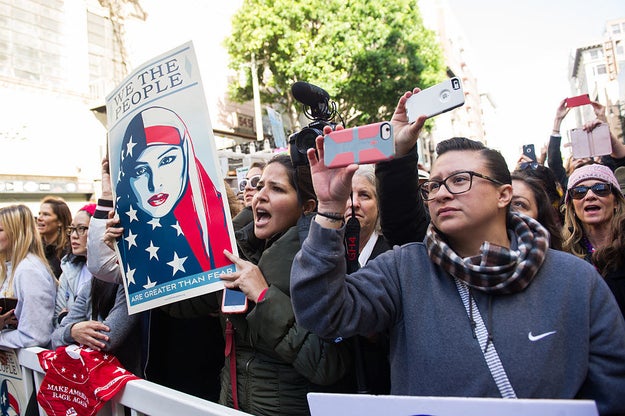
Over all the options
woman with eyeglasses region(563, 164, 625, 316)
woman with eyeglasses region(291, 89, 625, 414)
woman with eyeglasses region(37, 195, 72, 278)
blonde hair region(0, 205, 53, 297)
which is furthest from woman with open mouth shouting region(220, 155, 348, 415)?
woman with eyeglasses region(37, 195, 72, 278)

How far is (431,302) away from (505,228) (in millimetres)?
382

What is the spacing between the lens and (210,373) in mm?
2619

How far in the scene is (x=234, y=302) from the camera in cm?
182

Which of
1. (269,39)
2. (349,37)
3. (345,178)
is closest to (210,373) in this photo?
(345,178)

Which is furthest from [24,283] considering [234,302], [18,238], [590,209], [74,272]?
[590,209]

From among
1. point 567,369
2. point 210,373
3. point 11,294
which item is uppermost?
point 11,294

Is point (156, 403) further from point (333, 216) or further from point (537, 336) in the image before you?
point (537, 336)

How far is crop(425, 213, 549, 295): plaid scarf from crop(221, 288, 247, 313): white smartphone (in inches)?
29.9

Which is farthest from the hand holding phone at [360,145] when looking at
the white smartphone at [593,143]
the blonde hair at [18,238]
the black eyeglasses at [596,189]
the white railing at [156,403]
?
the white smartphone at [593,143]

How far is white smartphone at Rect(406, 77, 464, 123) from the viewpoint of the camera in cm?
130

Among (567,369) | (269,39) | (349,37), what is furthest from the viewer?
(269,39)

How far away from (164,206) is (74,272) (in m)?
1.35

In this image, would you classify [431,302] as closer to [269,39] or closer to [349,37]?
[349,37]

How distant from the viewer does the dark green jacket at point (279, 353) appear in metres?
1.66
